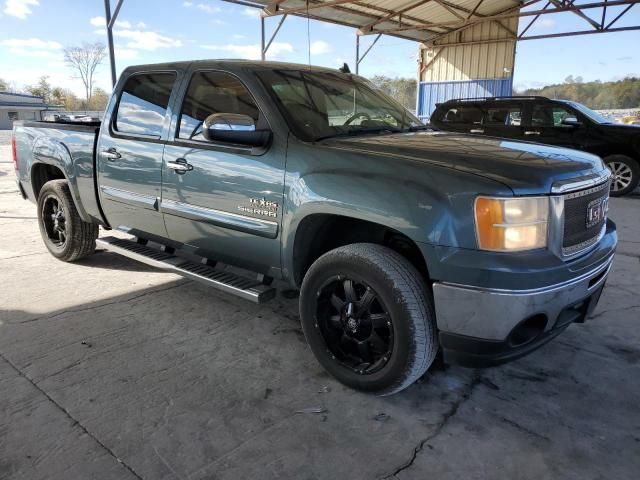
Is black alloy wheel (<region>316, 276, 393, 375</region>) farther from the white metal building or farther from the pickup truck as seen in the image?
the white metal building

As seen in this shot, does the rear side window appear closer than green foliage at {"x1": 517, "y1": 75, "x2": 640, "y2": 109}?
Yes

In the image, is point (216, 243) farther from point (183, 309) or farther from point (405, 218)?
point (405, 218)

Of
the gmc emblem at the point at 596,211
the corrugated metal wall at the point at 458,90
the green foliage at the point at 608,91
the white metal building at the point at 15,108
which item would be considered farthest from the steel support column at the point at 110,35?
the white metal building at the point at 15,108

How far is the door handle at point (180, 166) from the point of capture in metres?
3.37

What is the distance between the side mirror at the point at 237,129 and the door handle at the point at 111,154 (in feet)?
4.35

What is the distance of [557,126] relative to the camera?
9.70 metres

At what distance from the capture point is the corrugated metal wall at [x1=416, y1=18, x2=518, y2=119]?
1844cm

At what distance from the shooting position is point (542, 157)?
2.63 m

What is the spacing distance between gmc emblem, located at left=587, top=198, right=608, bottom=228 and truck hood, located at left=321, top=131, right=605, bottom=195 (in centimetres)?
16

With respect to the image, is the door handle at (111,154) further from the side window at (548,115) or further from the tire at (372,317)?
the side window at (548,115)

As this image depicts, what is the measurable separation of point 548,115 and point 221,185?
28.1 ft

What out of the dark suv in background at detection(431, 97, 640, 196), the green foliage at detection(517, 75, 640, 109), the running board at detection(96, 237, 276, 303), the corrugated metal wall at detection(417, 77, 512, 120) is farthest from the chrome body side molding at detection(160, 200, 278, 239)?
the green foliage at detection(517, 75, 640, 109)

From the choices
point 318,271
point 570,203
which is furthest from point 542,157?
point 318,271

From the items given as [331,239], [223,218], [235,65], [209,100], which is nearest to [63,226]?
[209,100]
